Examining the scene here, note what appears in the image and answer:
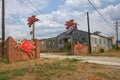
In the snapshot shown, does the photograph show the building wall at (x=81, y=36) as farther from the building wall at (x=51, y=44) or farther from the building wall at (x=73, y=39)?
the building wall at (x=51, y=44)

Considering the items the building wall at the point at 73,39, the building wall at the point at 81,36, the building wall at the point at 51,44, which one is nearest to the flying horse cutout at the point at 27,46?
the building wall at the point at 73,39

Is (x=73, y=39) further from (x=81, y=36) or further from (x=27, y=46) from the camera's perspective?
(x=27, y=46)

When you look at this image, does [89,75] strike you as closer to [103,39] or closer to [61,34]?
[61,34]

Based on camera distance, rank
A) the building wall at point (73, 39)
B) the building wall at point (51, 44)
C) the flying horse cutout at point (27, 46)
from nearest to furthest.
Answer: the flying horse cutout at point (27, 46)
the building wall at point (73, 39)
the building wall at point (51, 44)

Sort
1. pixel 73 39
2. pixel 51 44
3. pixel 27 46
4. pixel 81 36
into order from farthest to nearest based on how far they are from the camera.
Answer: pixel 51 44 < pixel 73 39 < pixel 81 36 < pixel 27 46

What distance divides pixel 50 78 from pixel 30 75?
1203 mm

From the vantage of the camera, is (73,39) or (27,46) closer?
(27,46)

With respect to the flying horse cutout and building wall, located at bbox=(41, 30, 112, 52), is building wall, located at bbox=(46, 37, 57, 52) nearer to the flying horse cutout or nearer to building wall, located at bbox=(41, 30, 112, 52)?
building wall, located at bbox=(41, 30, 112, 52)

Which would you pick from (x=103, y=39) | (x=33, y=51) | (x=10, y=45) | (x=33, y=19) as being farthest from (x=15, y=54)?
(x=103, y=39)

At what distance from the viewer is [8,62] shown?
2095cm

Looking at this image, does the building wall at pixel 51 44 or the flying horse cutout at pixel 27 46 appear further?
the building wall at pixel 51 44

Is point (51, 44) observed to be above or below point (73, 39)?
below

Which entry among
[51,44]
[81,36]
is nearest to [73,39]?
[81,36]

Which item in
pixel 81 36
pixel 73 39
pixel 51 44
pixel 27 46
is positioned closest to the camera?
pixel 27 46
